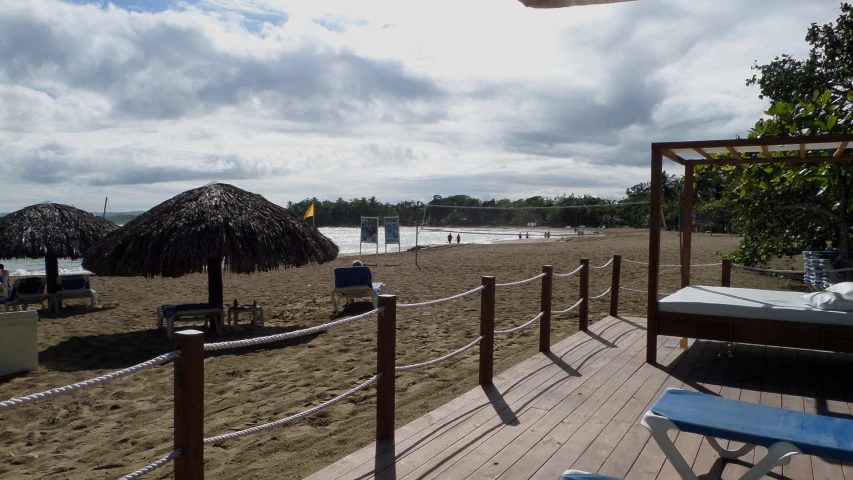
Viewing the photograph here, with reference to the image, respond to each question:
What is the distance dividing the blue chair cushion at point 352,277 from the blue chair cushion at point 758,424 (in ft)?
23.8

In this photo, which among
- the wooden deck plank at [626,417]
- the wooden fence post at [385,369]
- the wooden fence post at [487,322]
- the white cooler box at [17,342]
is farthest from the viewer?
the white cooler box at [17,342]

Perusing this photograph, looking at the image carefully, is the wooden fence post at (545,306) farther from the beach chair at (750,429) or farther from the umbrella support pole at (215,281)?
the umbrella support pole at (215,281)

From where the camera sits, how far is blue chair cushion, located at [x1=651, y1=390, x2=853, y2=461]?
8.68ft

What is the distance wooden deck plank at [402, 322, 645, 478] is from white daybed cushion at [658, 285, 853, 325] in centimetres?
72

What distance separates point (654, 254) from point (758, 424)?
9.45 ft

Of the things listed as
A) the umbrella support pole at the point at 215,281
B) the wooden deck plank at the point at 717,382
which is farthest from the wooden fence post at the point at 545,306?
the umbrella support pole at the point at 215,281

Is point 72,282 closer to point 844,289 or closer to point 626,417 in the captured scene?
point 626,417

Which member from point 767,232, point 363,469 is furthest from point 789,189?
point 363,469

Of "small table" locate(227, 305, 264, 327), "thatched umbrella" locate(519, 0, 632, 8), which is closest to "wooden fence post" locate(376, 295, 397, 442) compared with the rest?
"thatched umbrella" locate(519, 0, 632, 8)

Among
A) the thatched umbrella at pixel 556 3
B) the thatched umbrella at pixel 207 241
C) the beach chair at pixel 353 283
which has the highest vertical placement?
the thatched umbrella at pixel 556 3

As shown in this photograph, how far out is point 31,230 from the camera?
11922mm

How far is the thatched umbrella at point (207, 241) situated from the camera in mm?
8414

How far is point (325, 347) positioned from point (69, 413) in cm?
279

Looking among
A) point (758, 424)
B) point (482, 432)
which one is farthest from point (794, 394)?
point (482, 432)
